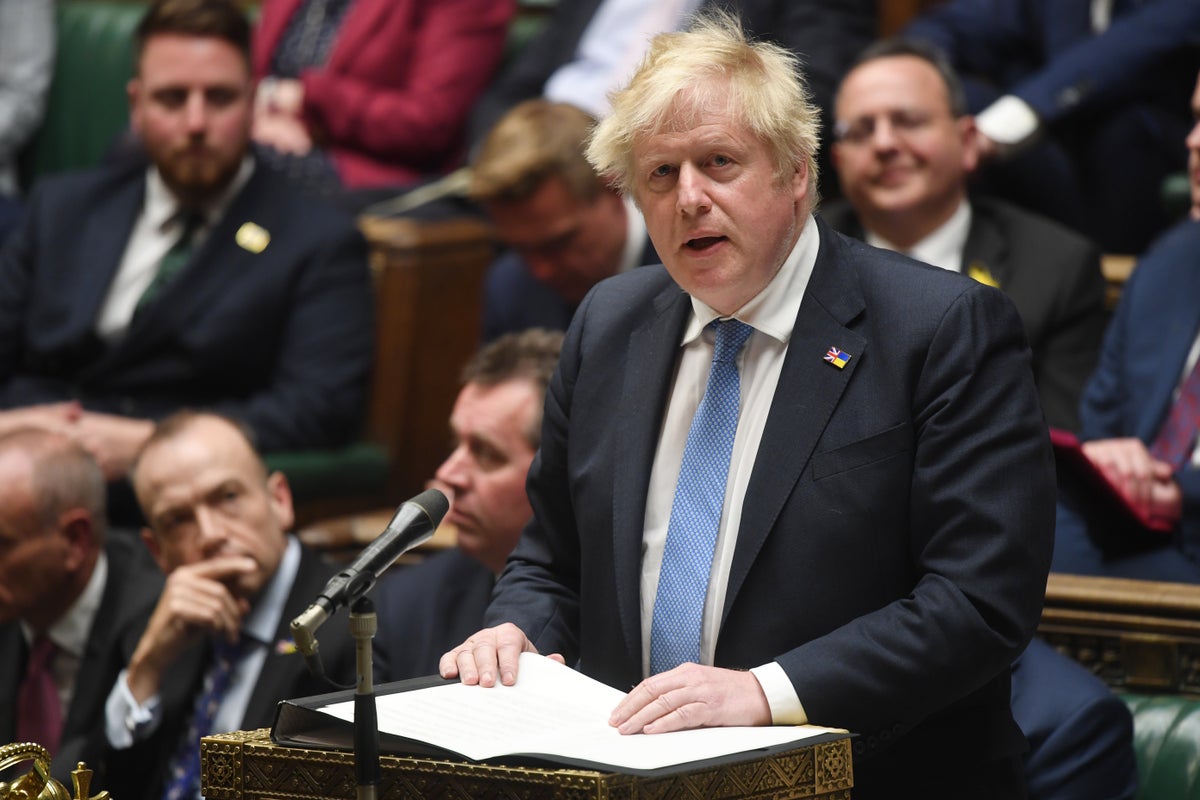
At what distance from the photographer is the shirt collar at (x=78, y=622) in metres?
3.18

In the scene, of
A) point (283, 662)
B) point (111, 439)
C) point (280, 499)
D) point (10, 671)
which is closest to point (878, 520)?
point (283, 662)

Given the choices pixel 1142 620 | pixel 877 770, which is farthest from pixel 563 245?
pixel 877 770

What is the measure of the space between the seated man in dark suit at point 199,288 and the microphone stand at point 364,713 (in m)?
2.37

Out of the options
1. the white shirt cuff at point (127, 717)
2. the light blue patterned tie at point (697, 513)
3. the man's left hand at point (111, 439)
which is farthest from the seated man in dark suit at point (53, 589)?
the light blue patterned tie at point (697, 513)

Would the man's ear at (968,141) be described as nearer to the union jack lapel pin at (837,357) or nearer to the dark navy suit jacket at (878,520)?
the dark navy suit jacket at (878,520)

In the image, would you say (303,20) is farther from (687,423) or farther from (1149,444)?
(687,423)

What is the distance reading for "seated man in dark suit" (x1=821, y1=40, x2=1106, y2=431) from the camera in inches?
135

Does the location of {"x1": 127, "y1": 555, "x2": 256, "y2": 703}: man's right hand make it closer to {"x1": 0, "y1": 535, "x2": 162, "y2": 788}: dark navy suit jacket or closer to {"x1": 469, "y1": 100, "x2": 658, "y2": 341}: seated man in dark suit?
{"x1": 0, "y1": 535, "x2": 162, "y2": 788}: dark navy suit jacket

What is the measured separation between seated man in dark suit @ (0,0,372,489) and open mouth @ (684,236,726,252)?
86.0 inches

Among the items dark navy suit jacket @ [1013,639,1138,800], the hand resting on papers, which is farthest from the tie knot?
dark navy suit jacket @ [1013,639,1138,800]

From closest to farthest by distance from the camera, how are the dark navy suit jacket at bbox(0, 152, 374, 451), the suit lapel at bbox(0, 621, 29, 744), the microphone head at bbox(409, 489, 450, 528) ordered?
the microphone head at bbox(409, 489, 450, 528), the suit lapel at bbox(0, 621, 29, 744), the dark navy suit jacket at bbox(0, 152, 374, 451)

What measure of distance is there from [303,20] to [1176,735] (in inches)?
129

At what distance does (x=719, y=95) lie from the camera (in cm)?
185

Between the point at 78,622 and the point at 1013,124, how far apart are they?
7.40 ft
